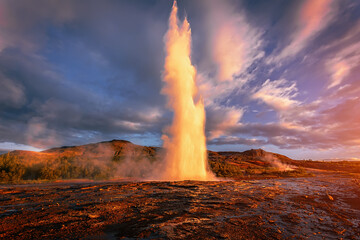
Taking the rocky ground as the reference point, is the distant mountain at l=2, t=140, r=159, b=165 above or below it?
above

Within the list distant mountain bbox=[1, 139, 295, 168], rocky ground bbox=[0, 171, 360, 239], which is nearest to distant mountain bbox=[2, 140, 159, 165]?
distant mountain bbox=[1, 139, 295, 168]

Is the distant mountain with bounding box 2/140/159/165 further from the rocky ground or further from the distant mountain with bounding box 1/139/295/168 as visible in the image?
the rocky ground

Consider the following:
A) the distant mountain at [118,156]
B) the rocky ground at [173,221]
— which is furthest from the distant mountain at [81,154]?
the rocky ground at [173,221]

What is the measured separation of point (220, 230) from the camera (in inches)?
214

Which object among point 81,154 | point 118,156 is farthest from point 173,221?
point 81,154

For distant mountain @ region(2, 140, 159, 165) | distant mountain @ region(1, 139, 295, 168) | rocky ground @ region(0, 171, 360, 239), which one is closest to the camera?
rocky ground @ region(0, 171, 360, 239)

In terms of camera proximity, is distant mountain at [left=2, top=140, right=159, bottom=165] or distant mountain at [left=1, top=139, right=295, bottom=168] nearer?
distant mountain at [left=2, top=140, right=159, bottom=165]

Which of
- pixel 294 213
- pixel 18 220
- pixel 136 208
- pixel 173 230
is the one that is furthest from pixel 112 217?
pixel 294 213

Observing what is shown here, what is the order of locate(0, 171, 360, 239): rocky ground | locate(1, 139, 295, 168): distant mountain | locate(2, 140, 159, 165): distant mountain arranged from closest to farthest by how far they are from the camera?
locate(0, 171, 360, 239): rocky ground, locate(2, 140, 159, 165): distant mountain, locate(1, 139, 295, 168): distant mountain

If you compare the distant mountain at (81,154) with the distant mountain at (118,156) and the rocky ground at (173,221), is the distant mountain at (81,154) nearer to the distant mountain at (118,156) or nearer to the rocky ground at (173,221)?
the distant mountain at (118,156)

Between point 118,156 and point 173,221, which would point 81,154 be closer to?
point 118,156

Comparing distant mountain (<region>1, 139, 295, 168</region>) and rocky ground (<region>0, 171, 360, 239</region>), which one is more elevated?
distant mountain (<region>1, 139, 295, 168</region>)

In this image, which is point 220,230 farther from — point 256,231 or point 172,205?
point 172,205

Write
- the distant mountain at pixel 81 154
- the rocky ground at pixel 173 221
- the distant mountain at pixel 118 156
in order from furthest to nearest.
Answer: the distant mountain at pixel 118 156
the distant mountain at pixel 81 154
the rocky ground at pixel 173 221
